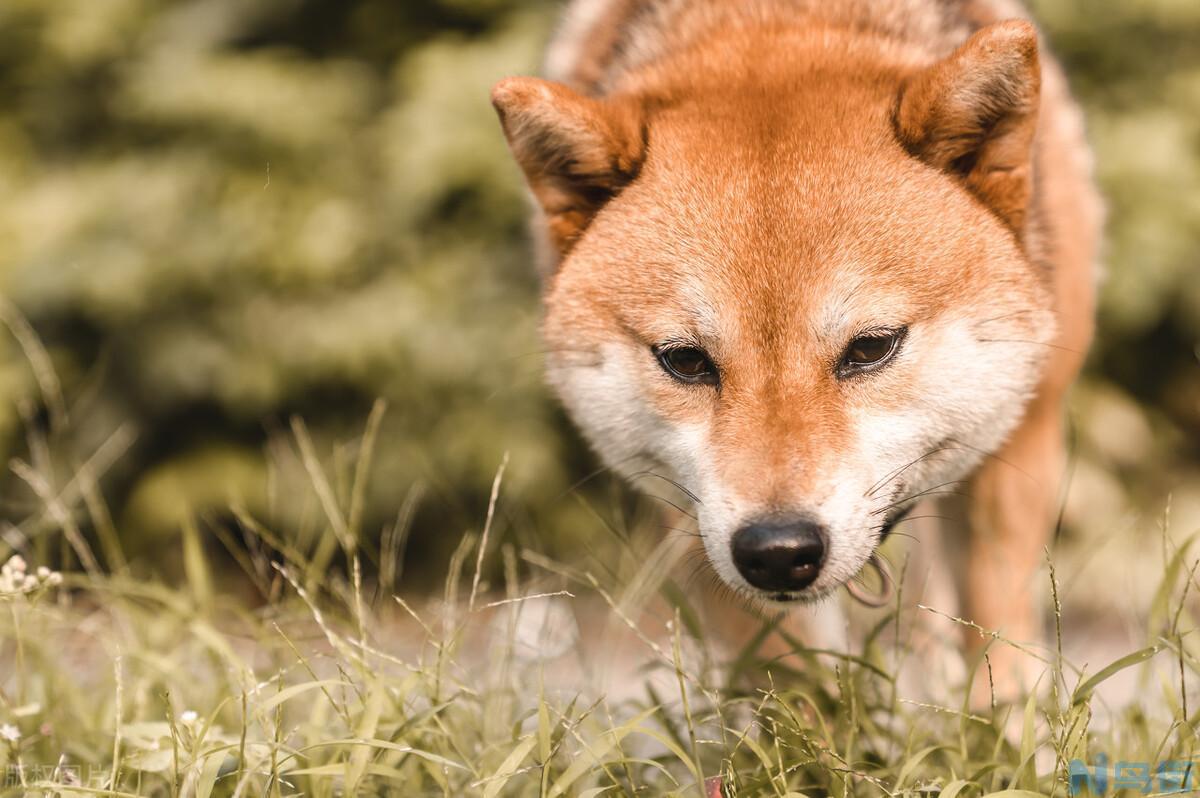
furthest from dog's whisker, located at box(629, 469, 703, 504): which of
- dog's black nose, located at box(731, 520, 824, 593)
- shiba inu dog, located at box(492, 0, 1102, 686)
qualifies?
dog's black nose, located at box(731, 520, 824, 593)

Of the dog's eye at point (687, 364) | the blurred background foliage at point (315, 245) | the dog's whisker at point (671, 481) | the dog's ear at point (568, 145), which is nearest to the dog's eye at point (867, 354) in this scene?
the dog's eye at point (687, 364)

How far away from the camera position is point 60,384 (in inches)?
195

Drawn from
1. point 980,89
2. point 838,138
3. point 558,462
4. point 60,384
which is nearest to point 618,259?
point 838,138

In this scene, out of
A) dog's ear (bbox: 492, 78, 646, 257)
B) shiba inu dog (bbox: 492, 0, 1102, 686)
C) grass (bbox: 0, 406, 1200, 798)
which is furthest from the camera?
dog's ear (bbox: 492, 78, 646, 257)

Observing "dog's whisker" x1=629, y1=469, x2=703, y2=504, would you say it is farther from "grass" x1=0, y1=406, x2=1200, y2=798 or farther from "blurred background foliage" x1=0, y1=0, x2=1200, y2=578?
"blurred background foliage" x1=0, y1=0, x2=1200, y2=578

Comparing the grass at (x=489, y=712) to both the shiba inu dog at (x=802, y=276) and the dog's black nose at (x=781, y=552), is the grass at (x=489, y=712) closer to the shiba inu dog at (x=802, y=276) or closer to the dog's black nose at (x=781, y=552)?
the dog's black nose at (x=781, y=552)

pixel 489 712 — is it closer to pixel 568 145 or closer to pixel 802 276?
pixel 802 276

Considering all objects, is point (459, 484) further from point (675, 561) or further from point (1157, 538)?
point (1157, 538)

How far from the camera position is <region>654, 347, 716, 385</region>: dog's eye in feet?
9.03

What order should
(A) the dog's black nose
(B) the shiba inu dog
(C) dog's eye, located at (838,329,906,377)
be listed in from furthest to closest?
(C) dog's eye, located at (838,329,906,377) → (B) the shiba inu dog → (A) the dog's black nose

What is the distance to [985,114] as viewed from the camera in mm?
2705

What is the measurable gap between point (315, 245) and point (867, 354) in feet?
8.96

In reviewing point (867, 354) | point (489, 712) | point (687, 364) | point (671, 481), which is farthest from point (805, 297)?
point (489, 712)

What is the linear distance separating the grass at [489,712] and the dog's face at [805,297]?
1.02 feet
